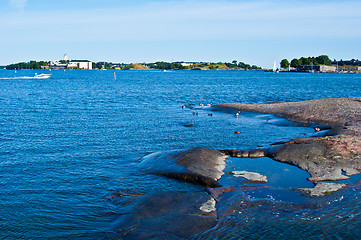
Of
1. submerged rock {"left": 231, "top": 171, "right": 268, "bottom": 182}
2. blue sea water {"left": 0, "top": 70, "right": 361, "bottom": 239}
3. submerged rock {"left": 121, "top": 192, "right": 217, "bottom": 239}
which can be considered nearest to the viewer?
submerged rock {"left": 121, "top": 192, "right": 217, "bottom": 239}

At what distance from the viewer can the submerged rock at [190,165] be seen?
18.6 meters

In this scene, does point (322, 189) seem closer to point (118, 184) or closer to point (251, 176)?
point (251, 176)

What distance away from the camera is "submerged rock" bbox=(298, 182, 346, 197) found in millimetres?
16531

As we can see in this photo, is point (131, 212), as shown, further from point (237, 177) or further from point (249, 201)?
point (237, 177)

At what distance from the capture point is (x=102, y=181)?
63.0 feet

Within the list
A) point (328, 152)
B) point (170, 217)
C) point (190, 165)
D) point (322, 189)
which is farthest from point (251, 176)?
point (170, 217)

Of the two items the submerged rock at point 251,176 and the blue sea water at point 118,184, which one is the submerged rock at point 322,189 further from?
the submerged rock at point 251,176

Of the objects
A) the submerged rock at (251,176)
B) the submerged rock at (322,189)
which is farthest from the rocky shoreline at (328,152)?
the submerged rock at (251,176)

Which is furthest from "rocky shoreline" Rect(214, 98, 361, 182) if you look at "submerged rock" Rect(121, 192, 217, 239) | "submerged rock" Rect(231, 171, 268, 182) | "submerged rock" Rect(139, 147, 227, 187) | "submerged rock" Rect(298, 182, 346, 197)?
"submerged rock" Rect(121, 192, 217, 239)

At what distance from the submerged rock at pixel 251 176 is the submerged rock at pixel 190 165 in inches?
34.2

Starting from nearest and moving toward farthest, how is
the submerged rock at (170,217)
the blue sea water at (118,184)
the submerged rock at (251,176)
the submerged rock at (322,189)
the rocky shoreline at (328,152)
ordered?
the submerged rock at (170,217)
the blue sea water at (118,184)
the submerged rock at (322,189)
the submerged rock at (251,176)
the rocky shoreline at (328,152)

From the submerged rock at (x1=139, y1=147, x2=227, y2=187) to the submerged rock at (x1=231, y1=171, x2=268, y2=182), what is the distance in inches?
34.2

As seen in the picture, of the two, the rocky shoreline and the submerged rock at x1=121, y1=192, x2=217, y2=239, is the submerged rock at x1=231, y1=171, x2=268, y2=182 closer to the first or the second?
the rocky shoreline

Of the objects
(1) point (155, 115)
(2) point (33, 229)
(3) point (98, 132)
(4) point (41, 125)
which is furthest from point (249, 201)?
(1) point (155, 115)
